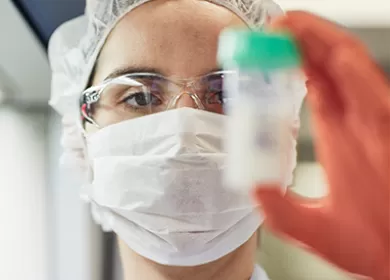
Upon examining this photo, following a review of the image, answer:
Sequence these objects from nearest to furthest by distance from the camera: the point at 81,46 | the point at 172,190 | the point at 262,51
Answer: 1. the point at 262,51
2. the point at 172,190
3. the point at 81,46

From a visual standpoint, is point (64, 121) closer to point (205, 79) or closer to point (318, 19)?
point (205, 79)

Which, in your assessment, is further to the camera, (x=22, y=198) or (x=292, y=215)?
(x=22, y=198)

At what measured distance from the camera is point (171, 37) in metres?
1.21

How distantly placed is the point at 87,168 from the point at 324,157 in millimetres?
791

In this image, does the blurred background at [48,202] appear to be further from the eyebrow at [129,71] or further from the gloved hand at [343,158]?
the gloved hand at [343,158]

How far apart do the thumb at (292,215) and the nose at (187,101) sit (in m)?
0.45

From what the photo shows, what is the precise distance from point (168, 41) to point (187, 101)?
0.14 meters

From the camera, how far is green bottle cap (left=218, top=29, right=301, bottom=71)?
59 cm

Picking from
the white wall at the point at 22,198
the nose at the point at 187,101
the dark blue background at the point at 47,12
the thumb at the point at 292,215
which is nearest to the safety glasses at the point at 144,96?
the nose at the point at 187,101

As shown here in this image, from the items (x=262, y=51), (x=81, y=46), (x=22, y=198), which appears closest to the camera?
(x=262, y=51)

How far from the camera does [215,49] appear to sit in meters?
1.21

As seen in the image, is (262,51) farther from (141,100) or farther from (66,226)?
(66,226)

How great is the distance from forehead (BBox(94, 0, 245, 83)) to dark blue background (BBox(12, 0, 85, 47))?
0.97ft

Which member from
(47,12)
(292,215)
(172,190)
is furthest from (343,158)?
(47,12)
